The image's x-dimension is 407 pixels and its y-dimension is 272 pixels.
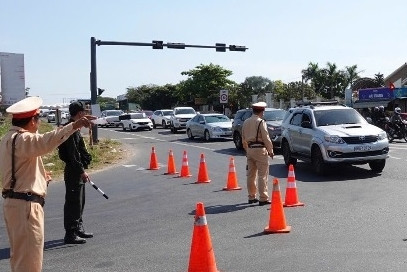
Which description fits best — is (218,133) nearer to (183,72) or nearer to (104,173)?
(104,173)

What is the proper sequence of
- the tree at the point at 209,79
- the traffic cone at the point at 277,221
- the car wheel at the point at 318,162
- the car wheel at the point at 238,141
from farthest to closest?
1. the tree at the point at 209,79
2. the car wheel at the point at 238,141
3. the car wheel at the point at 318,162
4. the traffic cone at the point at 277,221

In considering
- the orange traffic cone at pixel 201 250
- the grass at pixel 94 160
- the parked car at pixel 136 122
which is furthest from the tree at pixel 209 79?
the orange traffic cone at pixel 201 250

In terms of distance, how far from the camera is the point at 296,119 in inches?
640

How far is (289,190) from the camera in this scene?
9922 mm

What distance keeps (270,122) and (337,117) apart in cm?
672

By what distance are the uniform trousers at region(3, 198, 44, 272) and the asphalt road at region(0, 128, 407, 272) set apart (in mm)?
1990

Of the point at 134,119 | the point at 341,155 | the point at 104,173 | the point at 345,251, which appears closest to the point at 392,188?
the point at 341,155

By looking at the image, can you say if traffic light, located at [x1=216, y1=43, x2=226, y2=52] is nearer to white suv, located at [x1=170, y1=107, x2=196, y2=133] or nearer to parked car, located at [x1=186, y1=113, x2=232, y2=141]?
parked car, located at [x1=186, y1=113, x2=232, y2=141]

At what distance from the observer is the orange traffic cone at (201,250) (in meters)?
5.78

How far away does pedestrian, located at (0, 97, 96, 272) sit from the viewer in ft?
14.7

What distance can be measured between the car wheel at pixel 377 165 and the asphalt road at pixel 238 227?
26 centimetres

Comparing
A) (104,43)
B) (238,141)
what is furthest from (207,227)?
(104,43)

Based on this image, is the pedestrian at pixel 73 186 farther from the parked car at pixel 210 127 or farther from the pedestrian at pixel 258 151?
the parked car at pixel 210 127

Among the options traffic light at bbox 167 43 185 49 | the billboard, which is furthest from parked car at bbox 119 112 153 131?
the billboard
